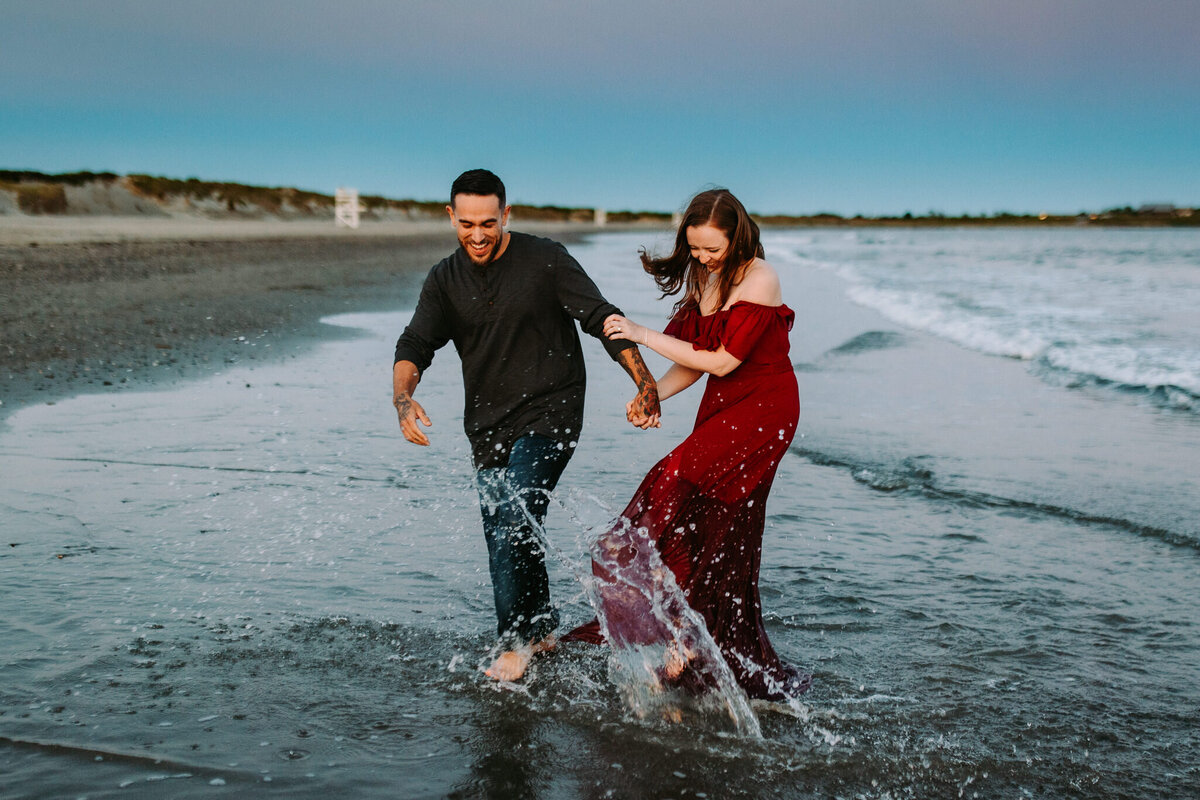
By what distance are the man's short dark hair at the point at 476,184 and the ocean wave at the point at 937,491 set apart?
3.77 metres

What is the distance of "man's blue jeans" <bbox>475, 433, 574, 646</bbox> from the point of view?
160 inches

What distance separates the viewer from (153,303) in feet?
45.5

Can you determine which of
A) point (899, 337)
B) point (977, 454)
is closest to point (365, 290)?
point (899, 337)

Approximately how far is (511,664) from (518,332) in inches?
49.6

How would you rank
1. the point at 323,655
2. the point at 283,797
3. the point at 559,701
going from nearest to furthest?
the point at 283,797, the point at 559,701, the point at 323,655

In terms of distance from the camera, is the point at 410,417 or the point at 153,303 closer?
the point at 410,417

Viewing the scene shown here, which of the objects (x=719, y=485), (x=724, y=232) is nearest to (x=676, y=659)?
(x=719, y=485)

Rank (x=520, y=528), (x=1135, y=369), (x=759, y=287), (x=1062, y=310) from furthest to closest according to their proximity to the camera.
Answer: (x=1062, y=310)
(x=1135, y=369)
(x=520, y=528)
(x=759, y=287)

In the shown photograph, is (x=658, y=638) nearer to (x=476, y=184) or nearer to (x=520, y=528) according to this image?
(x=520, y=528)

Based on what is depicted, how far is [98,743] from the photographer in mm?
3250

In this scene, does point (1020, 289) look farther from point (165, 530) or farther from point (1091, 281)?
point (165, 530)

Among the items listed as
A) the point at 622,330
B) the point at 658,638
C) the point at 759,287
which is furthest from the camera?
the point at 622,330

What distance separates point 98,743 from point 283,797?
688mm

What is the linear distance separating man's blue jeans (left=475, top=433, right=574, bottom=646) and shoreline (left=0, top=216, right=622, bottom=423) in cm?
509
